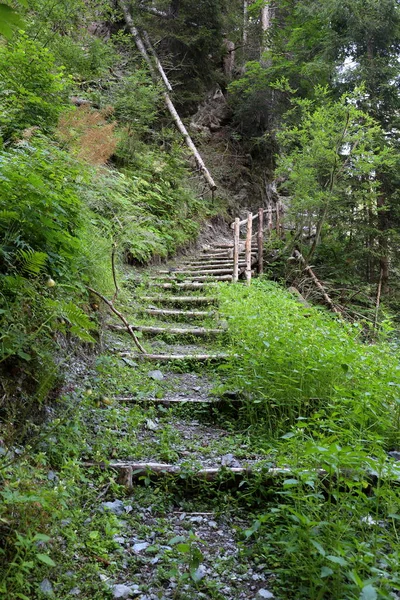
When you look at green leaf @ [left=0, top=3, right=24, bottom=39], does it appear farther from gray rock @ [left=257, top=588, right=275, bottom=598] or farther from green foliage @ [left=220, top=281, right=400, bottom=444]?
green foliage @ [left=220, top=281, right=400, bottom=444]

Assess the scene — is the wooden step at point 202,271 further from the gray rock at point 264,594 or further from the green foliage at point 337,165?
the gray rock at point 264,594

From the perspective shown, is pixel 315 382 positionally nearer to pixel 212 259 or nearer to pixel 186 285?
pixel 186 285

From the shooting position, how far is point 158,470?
275 centimetres

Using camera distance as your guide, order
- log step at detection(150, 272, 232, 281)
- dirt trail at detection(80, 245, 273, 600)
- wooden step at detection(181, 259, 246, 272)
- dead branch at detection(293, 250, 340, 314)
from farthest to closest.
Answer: wooden step at detection(181, 259, 246, 272) → dead branch at detection(293, 250, 340, 314) → log step at detection(150, 272, 232, 281) → dirt trail at detection(80, 245, 273, 600)

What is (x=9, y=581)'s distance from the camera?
5.09ft

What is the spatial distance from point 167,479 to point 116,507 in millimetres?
401

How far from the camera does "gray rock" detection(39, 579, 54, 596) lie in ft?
5.37

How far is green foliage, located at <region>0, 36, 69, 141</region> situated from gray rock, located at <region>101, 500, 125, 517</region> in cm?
452

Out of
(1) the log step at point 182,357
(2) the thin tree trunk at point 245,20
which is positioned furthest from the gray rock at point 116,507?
(2) the thin tree trunk at point 245,20

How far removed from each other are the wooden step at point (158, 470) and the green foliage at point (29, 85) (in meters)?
4.27

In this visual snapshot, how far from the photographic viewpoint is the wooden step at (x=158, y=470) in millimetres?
2639

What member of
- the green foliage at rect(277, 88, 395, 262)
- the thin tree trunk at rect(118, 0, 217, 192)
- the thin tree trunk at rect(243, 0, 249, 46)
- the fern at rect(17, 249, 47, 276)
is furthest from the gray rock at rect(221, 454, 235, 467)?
the thin tree trunk at rect(243, 0, 249, 46)

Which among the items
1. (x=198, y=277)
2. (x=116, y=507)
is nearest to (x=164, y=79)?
(x=198, y=277)

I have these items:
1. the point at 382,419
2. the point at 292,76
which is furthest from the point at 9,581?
the point at 292,76
